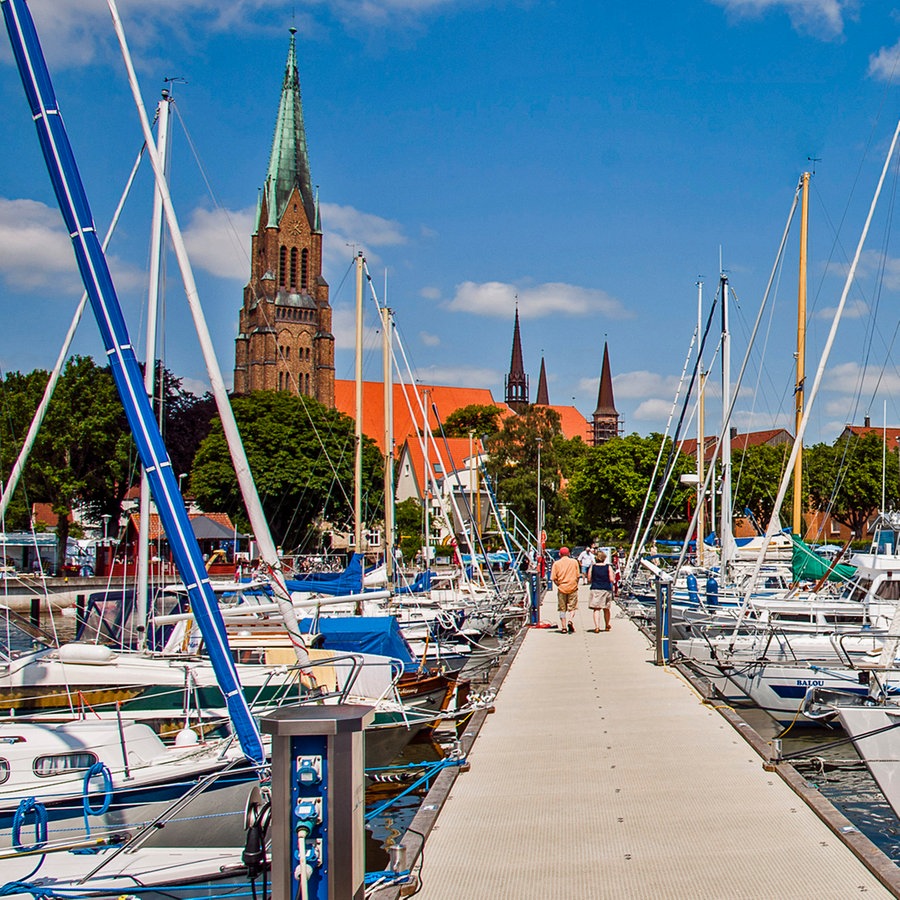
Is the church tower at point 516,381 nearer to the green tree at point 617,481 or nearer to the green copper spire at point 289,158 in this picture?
the green copper spire at point 289,158

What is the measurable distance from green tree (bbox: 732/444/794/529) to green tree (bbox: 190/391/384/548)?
27272 millimetres

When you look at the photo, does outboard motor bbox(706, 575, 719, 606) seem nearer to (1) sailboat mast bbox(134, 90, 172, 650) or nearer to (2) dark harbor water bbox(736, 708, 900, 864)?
(2) dark harbor water bbox(736, 708, 900, 864)

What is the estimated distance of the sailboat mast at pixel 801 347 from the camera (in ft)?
83.3

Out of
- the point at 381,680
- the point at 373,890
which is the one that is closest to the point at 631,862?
the point at 373,890

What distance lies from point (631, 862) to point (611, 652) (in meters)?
13.1

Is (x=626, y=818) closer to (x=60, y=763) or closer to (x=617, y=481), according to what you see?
(x=60, y=763)

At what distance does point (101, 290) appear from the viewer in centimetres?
968

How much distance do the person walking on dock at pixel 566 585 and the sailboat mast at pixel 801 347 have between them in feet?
17.2

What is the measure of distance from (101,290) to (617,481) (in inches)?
2889

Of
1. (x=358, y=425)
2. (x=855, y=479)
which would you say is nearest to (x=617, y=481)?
(x=855, y=479)

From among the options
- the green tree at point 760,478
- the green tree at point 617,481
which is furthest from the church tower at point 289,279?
the green tree at point 760,478

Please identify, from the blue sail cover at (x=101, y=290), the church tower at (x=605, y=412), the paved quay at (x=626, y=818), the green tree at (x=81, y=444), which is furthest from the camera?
the church tower at (x=605, y=412)

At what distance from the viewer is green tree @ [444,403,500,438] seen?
117 meters

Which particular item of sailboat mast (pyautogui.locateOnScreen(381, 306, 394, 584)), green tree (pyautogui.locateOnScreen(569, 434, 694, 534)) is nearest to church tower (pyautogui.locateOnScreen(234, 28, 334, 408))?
green tree (pyautogui.locateOnScreen(569, 434, 694, 534))
